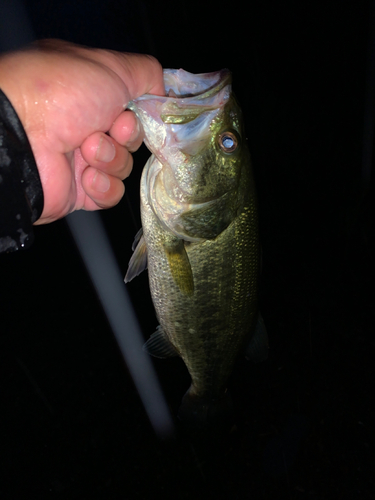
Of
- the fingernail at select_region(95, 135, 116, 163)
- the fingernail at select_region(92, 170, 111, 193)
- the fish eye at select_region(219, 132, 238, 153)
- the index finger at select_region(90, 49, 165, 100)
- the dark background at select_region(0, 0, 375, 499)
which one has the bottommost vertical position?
the dark background at select_region(0, 0, 375, 499)

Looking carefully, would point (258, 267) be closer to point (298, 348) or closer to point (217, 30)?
point (298, 348)

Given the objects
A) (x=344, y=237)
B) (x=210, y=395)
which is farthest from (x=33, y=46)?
(x=344, y=237)

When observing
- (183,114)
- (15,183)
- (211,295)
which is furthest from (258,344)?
(15,183)

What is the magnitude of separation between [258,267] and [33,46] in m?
1.28

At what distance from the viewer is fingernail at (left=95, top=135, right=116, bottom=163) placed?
1232mm

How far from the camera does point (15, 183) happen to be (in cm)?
86

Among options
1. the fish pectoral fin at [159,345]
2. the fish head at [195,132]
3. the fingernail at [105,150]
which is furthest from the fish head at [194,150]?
the fish pectoral fin at [159,345]

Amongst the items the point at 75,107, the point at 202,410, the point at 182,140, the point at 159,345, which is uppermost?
the point at 75,107

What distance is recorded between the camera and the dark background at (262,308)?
9.64 feet

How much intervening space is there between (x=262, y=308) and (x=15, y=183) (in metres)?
3.70

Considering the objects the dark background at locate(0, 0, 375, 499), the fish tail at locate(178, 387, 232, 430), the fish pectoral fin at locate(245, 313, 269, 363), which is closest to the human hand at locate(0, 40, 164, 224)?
the fish pectoral fin at locate(245, 313, 269, 363)

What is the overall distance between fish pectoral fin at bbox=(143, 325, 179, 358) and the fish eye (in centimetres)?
97

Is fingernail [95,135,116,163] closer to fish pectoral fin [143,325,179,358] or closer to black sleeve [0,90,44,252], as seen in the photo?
black sleeve [0,90,44,252]

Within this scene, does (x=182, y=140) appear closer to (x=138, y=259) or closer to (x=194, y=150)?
(x=194, y=150)
